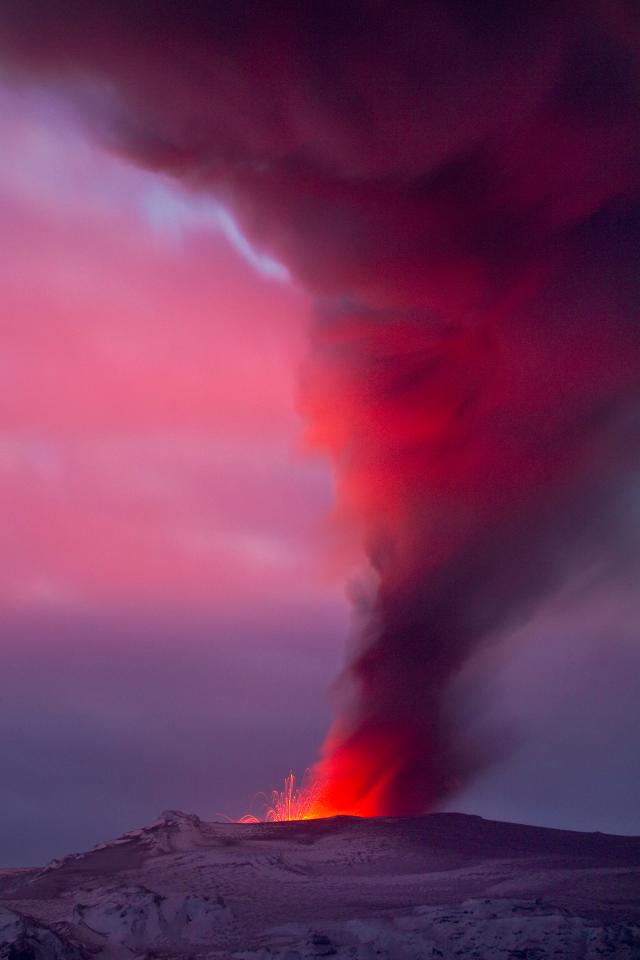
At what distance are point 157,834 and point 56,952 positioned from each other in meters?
14.2

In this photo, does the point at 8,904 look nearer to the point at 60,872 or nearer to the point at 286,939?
the point at 60,872

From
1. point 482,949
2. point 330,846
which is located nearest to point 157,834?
point 330,846

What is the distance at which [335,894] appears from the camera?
34.2 metres

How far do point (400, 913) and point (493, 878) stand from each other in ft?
19.1

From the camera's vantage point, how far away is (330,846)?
40781mm

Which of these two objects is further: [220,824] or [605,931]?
[220,824]

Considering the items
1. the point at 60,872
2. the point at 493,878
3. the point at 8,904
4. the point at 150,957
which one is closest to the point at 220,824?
the point at 60,872

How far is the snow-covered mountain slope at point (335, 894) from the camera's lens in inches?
1086

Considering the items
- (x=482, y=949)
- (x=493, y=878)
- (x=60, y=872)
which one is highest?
(x=60, y=872)

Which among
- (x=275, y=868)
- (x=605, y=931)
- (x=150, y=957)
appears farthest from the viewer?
(x=275, y=868)

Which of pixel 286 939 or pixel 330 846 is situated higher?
pixel 330 846

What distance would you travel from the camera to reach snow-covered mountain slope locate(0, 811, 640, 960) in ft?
90.5

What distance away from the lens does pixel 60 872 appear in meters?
39.9

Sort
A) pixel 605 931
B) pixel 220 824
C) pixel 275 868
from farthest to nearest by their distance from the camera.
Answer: pixel 220 824, pixel 275 868, pixel 605 931
